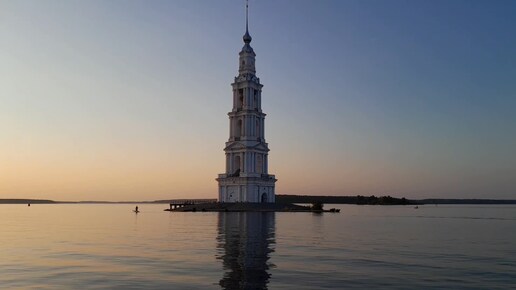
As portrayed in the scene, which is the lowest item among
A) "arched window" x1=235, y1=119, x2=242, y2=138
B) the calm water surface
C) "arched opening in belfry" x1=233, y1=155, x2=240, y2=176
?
the calm water surface

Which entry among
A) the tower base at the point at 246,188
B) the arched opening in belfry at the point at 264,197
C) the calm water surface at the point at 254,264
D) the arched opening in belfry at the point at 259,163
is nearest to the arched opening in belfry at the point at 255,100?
the arched opening in belfry at the point at 259,163

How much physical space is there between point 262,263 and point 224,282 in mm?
6093

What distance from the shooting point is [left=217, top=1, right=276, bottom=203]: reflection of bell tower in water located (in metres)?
121

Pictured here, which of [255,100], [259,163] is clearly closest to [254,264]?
[259,163]

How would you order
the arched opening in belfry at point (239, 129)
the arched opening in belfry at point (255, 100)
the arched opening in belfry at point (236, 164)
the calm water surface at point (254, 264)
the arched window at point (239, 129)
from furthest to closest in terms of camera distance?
the arched opening in belfry at point (255, 100), the arched opening in belfry at point (239, 129), the arched window at point (239, 129), the arched opening in belfry at point (236, 164), the calm water surface at point (254, 264)

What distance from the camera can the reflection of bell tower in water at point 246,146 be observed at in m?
121

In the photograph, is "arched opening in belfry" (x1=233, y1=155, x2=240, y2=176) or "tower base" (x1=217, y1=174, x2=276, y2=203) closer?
"tower base" (x1=217, y1=174, x2=276, y2=203)

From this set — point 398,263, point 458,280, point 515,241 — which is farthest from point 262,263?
point 515,241

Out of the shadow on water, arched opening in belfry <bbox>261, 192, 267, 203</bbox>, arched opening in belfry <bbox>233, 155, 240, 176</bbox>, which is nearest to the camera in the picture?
the shadow on water

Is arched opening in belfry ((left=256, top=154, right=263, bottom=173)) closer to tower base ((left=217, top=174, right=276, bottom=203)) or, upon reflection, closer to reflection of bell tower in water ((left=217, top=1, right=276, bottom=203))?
reflection of bell tower in water ((left=217, top=1, right=276, bottom=203))

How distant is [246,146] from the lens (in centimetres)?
12125

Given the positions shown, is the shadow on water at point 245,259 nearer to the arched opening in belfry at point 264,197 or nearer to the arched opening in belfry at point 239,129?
the arched opening in belfry at point 264,197

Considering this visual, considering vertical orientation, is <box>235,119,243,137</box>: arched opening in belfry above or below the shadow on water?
above

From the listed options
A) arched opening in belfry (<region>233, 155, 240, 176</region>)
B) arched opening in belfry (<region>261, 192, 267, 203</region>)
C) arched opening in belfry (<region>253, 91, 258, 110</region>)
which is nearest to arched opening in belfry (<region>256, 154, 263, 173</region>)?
arched opening in belfry (<region>233, 155, 240, 176</region>)
